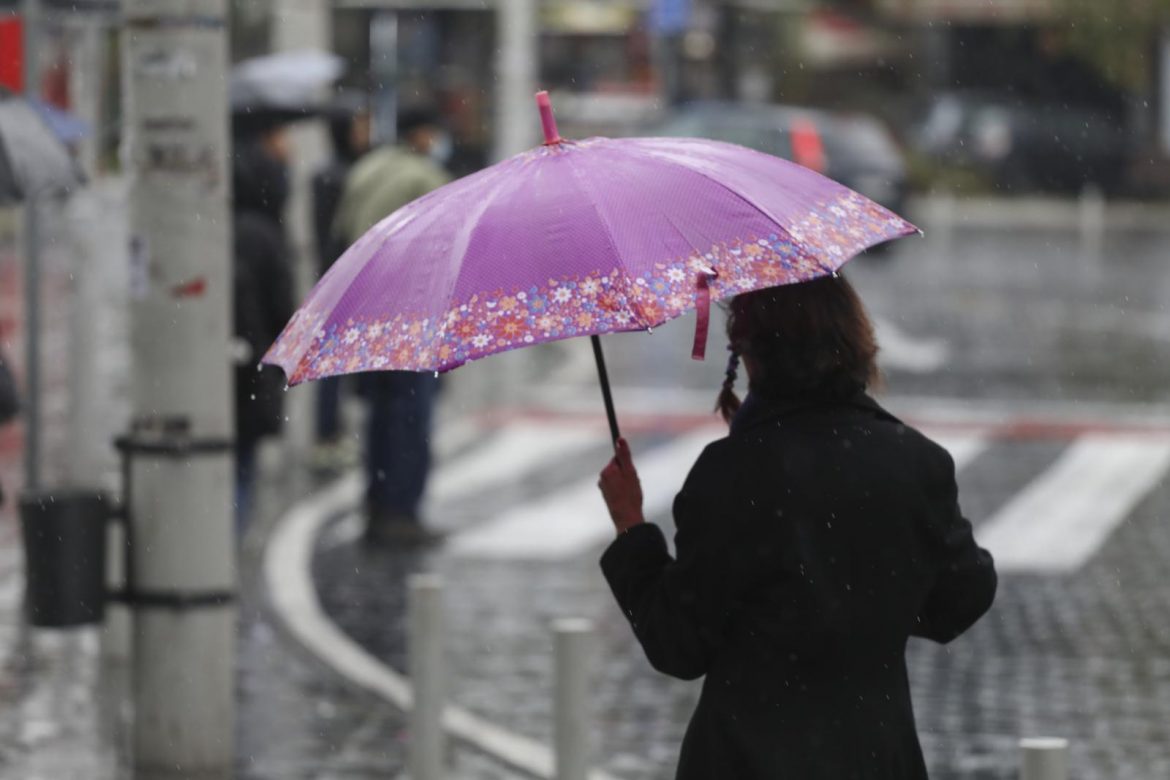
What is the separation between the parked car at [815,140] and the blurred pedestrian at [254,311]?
2176 centimetres

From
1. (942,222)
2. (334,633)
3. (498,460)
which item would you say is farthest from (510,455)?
(942,222)

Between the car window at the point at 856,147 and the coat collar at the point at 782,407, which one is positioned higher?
the coat collar at the point at 782,407

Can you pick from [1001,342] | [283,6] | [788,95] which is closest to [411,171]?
[283,6]

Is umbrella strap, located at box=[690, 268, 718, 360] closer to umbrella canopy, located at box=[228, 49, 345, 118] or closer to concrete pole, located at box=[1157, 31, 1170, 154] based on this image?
umbrella canopy, located at box=[228, 49, 345, 118]

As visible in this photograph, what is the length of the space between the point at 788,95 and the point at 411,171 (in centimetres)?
4079

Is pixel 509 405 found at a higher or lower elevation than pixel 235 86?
lower

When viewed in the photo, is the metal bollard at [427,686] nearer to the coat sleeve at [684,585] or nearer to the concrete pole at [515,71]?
the coat sleeve at [684,585]

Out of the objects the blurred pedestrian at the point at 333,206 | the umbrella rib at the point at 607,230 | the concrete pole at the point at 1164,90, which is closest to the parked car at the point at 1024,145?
the concrete pole at the point at 1164,90

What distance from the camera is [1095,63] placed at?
47.8 m

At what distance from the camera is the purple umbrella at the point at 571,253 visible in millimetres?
3998

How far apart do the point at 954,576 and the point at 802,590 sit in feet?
1.03

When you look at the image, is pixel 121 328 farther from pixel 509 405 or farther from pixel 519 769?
pixel 519 769

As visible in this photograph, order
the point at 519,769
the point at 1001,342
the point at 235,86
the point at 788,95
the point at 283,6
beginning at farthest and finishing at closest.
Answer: the point at 788,95, the point at 1001,342, the point at 283,6, the point at 235,86, the point at 519,769

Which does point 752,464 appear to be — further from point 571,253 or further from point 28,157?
point 28,157
